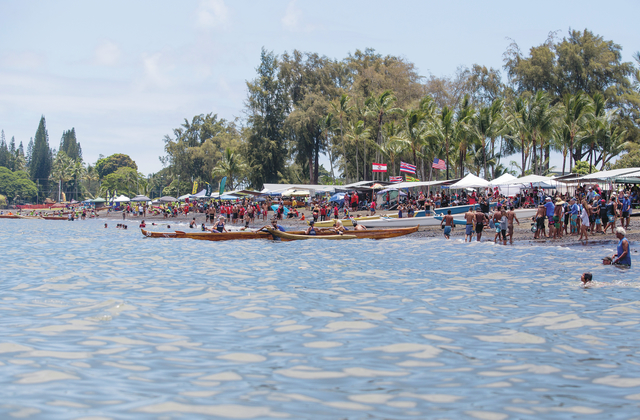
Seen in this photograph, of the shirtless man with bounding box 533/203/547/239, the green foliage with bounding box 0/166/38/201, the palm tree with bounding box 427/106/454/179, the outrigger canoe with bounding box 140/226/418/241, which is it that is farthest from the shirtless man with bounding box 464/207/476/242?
the green foliage with bounding box 0/166/38/201

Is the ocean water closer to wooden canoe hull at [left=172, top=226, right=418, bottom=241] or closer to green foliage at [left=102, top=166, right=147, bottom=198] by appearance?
wooden canoe hull at [left=172, top=226, right=418, bottom=241]

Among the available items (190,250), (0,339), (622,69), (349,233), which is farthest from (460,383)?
(622,69)

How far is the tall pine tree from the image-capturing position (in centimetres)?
13838

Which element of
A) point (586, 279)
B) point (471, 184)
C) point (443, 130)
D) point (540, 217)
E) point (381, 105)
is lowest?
point (586, 279)

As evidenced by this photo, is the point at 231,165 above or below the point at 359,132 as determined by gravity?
below

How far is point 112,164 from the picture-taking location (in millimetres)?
145750

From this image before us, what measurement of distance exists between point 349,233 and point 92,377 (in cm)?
1967

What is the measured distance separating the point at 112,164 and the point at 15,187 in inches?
998

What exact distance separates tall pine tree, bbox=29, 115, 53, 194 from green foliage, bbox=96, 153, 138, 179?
13.2 metres

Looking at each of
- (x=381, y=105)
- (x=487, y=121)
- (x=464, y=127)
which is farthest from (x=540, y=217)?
(x=381, y=105)

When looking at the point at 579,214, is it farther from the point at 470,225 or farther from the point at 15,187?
the point at 15,187

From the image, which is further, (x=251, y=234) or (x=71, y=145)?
(x=71, y=145)

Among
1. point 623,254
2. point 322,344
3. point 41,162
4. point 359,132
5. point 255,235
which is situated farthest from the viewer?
point 41,162

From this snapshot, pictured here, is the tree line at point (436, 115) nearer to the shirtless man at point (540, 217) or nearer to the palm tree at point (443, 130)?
the palm tree at point (443, 130)
